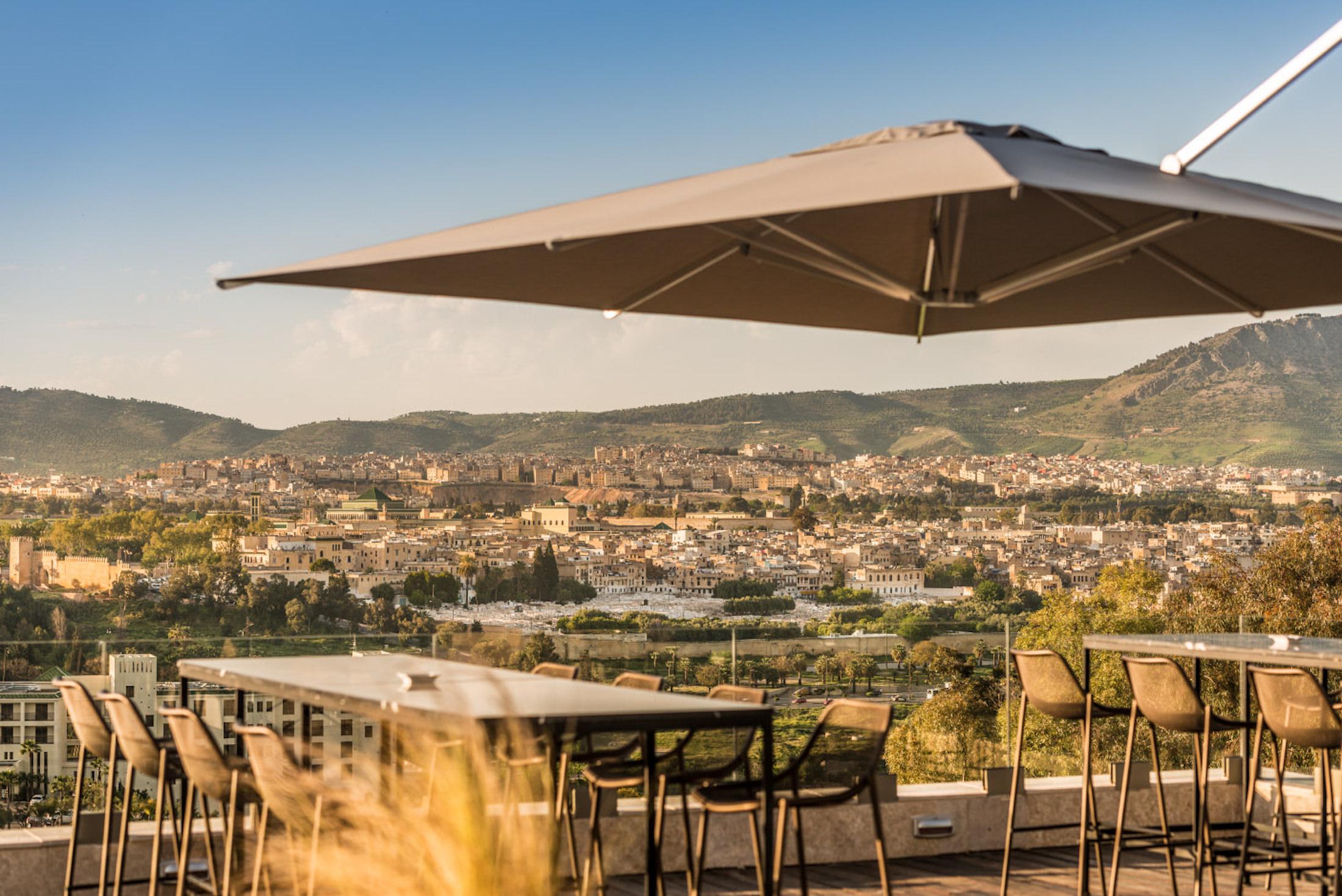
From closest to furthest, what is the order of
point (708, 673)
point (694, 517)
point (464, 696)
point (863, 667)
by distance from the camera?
point (464, 696), point (708, 673), point (863, 667), point (694, 517)

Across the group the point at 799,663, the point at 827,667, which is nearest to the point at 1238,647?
the point at 799,663

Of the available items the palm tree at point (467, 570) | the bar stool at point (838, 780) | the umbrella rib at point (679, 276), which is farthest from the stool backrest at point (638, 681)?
the palm tree at point (467, 570)

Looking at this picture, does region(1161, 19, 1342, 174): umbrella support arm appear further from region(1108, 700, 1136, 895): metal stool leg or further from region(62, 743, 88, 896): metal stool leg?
region(62, 743, 88, 896): metal stool leg

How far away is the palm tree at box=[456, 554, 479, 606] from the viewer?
59.5 meters

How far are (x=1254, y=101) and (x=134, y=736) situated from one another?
3.22 meters

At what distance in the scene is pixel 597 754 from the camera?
13.8 feet

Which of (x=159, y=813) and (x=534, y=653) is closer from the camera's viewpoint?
(x=159, y=813)

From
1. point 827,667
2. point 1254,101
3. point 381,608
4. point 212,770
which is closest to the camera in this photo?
point 212,770

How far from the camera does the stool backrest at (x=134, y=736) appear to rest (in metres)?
3.60

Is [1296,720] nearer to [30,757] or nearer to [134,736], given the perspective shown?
[134,736]

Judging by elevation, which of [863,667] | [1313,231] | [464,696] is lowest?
[863,667]

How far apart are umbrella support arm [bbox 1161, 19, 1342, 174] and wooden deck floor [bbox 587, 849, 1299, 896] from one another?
2.63 metres

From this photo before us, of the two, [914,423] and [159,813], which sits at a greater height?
[914,423]

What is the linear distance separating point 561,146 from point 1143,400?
27.2 metres
